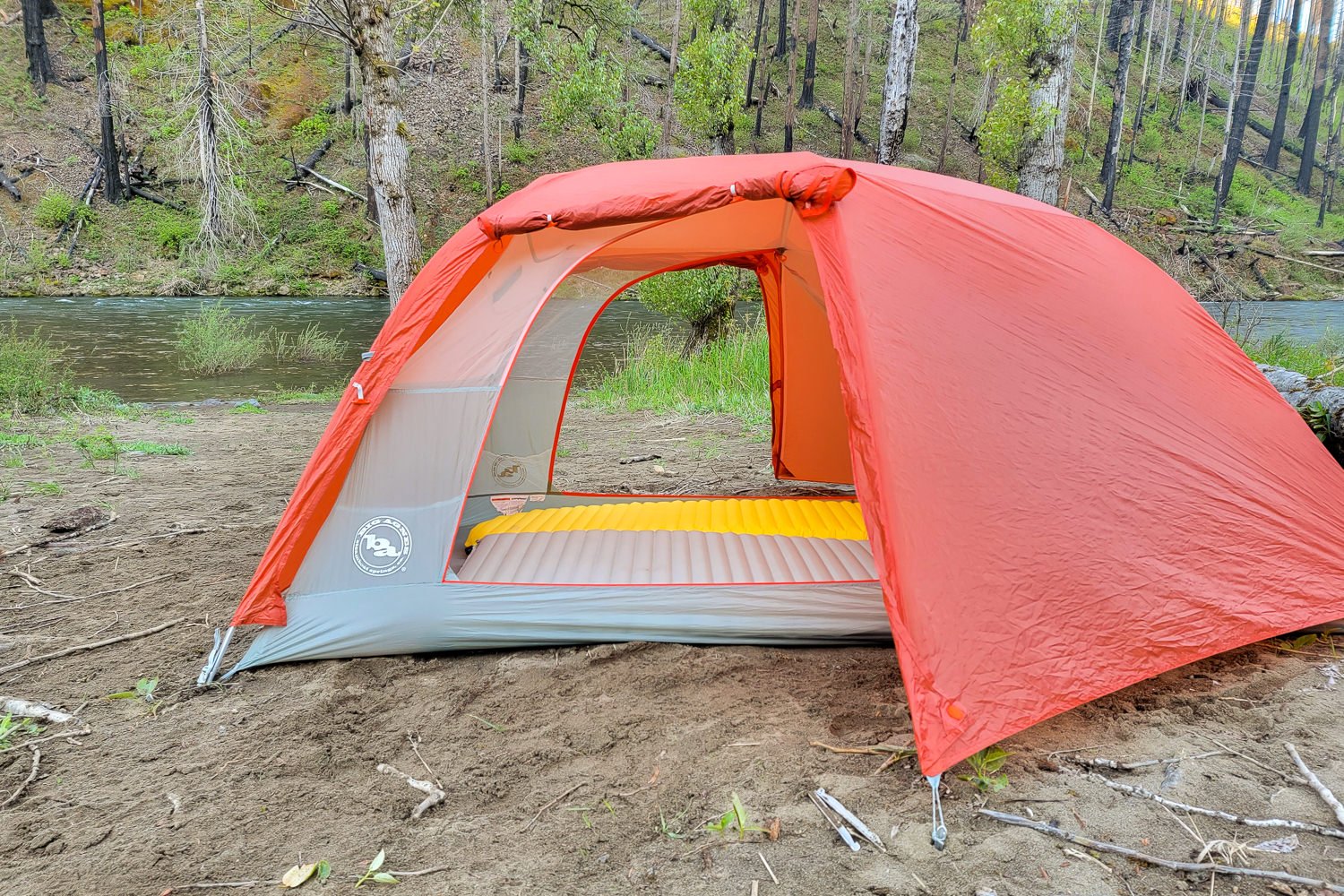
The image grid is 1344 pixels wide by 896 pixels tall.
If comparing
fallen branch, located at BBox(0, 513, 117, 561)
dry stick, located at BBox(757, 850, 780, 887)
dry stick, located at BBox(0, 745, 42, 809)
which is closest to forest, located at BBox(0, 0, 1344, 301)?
fallen branch, located at BBox(0, 513, 117, 561)

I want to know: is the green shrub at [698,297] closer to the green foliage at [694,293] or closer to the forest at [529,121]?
the green foliage at [694,293]

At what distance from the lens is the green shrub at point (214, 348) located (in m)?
10.6

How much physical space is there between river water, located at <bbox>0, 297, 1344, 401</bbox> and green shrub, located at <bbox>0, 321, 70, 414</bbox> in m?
1.31

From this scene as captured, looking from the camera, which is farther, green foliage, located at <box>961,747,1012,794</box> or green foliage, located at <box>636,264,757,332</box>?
green foliage, located at <box>636,264,757,332</box>

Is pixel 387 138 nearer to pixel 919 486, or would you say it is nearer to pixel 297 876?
pixel 919 486

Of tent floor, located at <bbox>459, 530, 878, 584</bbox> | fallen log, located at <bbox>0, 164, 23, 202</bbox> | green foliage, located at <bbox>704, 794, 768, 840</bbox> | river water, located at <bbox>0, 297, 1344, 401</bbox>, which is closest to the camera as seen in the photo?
green foliage, located at <bbox>704, 794, 768, 840</bbox>

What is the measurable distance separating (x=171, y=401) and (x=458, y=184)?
15.9 metres

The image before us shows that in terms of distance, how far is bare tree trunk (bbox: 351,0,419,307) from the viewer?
515 centimetres

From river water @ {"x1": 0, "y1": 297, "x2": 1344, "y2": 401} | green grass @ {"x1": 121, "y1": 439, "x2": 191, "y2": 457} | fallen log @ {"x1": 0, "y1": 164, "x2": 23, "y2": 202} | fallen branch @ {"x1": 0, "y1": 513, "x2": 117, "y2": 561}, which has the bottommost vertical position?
river water @ {"x1": 0, "y1": 297, "x2": 1344, "y2": 401}

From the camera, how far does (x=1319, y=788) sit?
198 cm

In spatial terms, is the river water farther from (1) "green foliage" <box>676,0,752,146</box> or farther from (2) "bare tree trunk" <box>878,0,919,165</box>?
(2) "bare tree trunk" <box>878,0,919,165</box>

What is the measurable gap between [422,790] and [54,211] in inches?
905

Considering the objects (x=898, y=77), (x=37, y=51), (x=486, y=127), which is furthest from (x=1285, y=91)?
(x=37, y=51)

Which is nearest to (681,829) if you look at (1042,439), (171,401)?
(1042,439)
